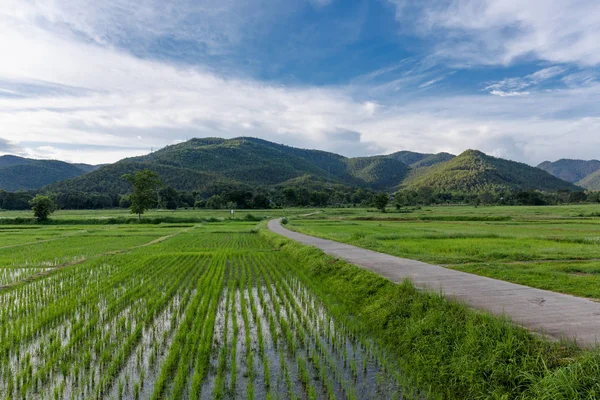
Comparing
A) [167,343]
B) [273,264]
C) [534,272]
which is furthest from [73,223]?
[534,272]

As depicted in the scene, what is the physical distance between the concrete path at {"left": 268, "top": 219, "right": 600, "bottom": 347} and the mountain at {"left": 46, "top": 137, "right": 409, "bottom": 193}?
338 feet

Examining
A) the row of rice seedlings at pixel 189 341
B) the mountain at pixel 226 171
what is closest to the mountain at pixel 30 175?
→ the mountain at pixel 226 171

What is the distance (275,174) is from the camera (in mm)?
154500

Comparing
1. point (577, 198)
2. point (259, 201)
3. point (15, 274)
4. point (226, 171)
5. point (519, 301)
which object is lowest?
point (15, 274)

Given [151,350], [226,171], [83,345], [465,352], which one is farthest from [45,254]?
[226,171]

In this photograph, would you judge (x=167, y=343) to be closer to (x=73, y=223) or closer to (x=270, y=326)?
(x=270, y=326)

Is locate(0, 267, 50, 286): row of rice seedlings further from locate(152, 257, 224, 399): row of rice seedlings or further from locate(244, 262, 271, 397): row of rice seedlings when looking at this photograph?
locate(244, 262, 271, 397): row of rice seedlings

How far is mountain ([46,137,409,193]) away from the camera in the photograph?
10925 cm

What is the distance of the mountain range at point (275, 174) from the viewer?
112256 mm

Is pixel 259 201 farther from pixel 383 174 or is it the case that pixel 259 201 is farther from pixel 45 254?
pixel 383 174

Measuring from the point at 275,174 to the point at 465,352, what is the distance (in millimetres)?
150236

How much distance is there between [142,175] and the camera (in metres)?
57.9

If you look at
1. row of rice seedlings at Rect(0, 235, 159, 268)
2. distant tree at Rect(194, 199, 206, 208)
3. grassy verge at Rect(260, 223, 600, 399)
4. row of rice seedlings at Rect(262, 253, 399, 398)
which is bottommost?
row of rice seedlings at Rect(0, 235, 159, 268)

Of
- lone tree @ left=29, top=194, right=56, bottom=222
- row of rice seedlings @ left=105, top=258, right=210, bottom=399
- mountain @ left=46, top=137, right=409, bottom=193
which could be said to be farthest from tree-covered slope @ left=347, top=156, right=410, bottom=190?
row of rice seedlings @ left=105, top=258, right=210, bottom=399
